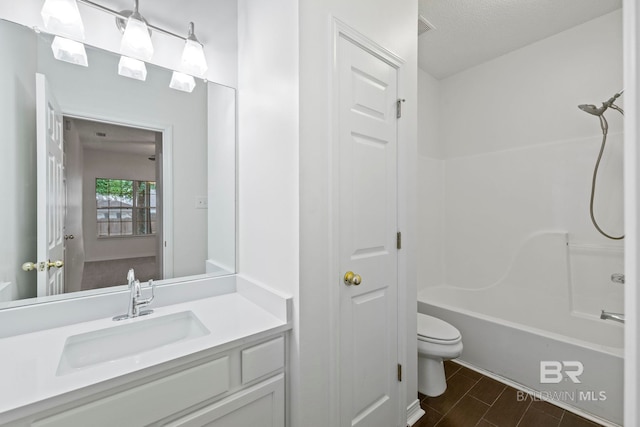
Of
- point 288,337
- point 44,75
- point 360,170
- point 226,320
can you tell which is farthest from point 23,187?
point 360,170

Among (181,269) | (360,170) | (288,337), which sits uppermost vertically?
(360,170)

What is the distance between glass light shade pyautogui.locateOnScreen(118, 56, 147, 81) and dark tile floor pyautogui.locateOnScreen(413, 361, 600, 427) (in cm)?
248

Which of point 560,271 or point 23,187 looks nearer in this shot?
point 23,187

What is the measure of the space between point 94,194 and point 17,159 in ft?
0.91

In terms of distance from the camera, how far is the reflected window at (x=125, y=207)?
→ 4.36 ft

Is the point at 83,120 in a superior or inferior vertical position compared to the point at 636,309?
superior

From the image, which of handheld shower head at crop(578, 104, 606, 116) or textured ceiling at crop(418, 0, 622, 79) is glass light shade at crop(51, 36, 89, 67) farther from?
handheld shower head at crop(578, 104, 606, 116)

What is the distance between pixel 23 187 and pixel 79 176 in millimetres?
188

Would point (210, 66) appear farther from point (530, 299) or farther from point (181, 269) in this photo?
point (530, 299)

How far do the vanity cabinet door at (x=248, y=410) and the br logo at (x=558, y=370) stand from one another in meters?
1.80

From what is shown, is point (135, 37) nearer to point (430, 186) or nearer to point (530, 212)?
point (430, 186)

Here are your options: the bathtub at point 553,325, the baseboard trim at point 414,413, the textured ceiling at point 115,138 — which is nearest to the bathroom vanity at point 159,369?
the textured ceiling at point 115,138

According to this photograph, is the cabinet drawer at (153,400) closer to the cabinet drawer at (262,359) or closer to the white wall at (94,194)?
the cabinet drawer at (262,359)

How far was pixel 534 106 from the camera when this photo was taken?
2428mm
